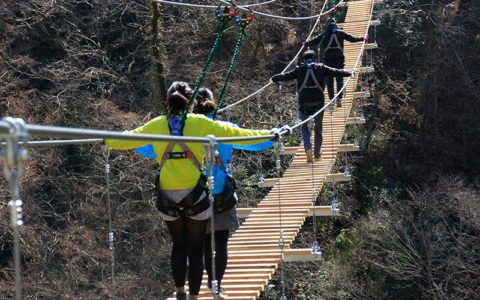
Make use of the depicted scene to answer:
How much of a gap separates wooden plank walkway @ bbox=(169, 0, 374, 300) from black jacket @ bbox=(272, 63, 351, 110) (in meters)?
0.65

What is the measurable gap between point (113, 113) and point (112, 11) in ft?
7.91

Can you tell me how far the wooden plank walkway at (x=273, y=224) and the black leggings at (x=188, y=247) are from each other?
51 centimetres

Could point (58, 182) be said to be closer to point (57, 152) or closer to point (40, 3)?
point (57, 152)

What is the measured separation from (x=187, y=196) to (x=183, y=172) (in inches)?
3.6

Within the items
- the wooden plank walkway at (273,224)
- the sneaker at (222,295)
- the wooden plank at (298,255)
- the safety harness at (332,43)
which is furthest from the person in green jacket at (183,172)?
the safety harness at (332,43)

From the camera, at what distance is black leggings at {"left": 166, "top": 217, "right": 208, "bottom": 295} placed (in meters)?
3.59

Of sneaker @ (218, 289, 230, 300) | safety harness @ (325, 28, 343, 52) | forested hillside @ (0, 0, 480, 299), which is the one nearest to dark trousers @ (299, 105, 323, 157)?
safety harness @ (325, 28, 343, 52)

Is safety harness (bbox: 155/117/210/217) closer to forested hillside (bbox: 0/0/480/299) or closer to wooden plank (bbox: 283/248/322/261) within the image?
wooden plank (bbox: 283/248/322/261)

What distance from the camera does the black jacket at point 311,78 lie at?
625cm

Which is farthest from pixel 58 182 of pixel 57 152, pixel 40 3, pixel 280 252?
pixel 280 252

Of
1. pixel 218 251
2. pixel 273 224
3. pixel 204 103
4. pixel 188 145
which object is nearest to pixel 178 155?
pixel 188 145

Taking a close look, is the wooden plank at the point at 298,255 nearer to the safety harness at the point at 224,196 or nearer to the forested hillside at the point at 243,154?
the safety harness at the point at 224,196

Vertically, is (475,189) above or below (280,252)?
below

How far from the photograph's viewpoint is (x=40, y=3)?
41.1 feet
